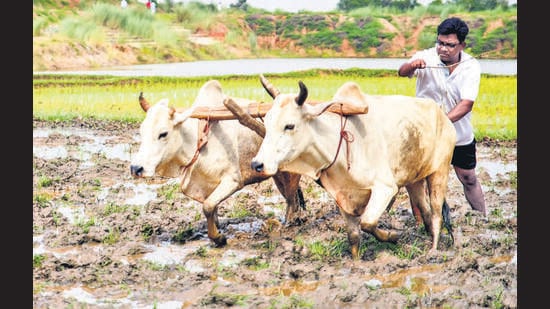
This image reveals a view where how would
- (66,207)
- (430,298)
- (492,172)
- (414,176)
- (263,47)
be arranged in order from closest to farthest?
1. (430,298)
2. (414,176)
3. (66,207)
4. (492,172)
5. (263,47)

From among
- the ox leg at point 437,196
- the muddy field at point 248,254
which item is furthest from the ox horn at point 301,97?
the ox leg at point 437,196

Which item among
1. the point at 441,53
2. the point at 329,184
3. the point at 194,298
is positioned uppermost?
the point at 441,53

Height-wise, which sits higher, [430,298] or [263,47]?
[263,47]

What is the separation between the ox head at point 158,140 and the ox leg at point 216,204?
37cm

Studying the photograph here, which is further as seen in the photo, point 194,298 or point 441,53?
point 441,53

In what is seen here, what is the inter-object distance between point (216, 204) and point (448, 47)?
77.8 inches

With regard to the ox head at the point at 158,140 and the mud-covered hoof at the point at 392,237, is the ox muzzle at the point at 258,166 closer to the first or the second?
the ox head at the point at 158,140

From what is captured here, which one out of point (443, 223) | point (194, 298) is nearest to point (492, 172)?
point (443, 223)

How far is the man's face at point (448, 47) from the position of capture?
6.51 metres

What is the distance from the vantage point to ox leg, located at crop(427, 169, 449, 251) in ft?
20.8

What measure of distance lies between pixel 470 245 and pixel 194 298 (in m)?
2.13

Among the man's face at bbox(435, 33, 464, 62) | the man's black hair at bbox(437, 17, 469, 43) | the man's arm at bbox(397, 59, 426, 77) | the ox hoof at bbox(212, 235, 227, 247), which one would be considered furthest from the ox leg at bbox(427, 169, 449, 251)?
the ox hoof at bbox(212, 235, 227, 247)

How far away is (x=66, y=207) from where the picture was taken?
770 centimetres

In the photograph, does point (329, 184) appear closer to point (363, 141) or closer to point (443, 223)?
point (363, 141)
